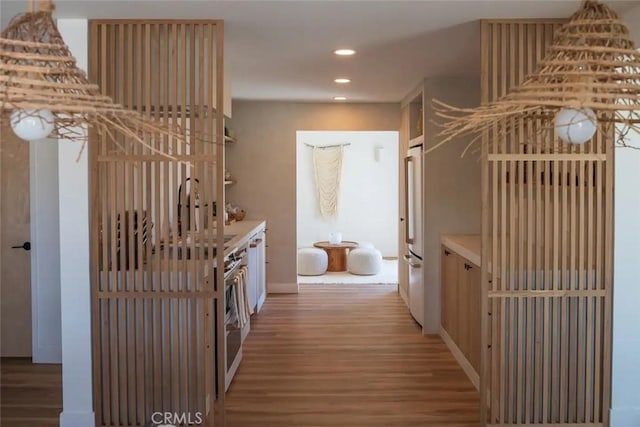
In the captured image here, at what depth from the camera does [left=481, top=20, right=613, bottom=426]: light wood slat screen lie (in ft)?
10.8

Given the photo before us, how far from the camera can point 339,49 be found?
4133mm

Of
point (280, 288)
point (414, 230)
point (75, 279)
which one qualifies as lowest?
point (280, 288)

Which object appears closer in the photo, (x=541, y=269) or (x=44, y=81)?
(x=44, y=81)

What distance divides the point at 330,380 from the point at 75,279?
1.96 m

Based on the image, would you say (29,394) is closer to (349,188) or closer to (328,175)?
(328,175)

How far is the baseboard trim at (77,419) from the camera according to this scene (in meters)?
3.31

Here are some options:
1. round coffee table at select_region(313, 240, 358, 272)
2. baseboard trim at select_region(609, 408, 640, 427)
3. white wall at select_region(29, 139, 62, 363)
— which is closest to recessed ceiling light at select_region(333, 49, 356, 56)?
white wall at select_region(29, 139, 62, 363)

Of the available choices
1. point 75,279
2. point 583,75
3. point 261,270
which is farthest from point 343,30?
point 261,270

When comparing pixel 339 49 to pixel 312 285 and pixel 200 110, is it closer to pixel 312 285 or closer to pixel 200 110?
pixel 200 110

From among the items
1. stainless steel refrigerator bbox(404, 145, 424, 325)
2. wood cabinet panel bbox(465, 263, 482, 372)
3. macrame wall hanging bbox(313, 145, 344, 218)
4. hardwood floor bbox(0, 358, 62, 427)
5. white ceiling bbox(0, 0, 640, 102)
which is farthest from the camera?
macrame wall hanging bbox(313, 145, 344, 218)

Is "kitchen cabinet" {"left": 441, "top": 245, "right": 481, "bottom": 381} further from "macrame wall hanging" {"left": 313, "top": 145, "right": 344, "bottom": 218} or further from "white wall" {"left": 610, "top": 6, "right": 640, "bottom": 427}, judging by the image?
"macrame wall hanging" {"left": 313, "top": 145, "right": 344, "bottom": 218}

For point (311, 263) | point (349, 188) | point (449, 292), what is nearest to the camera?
point (449, 292)

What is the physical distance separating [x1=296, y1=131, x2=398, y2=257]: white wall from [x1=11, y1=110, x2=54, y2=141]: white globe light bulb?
886cm

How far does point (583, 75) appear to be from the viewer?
1.54 m
